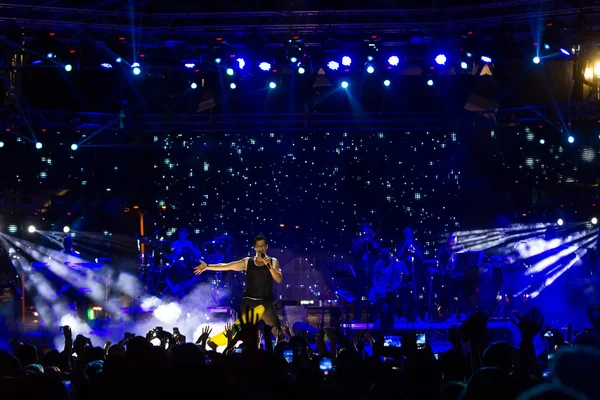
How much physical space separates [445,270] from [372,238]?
1620 millimetres

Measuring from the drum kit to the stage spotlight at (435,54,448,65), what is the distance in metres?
6.18

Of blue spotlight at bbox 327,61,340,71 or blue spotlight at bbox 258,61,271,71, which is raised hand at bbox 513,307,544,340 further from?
blue spotlight at bbox 258,61,271,71

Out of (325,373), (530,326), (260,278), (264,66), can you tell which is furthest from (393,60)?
(530,326)

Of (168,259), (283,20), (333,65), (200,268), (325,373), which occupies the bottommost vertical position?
(325,373)

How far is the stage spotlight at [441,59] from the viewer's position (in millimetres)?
13188

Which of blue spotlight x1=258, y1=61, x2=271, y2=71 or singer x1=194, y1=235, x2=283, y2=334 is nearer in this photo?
singer x1=194, y1=235, x2=283, y2=334

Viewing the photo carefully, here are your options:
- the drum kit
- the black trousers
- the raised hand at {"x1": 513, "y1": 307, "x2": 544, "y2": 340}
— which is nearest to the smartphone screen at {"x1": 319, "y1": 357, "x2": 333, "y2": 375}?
the raised hand at {"x1": 513, "y1": 307, "x2": 544, "y2": 340}

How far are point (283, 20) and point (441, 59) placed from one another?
2.96 meters

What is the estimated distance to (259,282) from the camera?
994 centimetres

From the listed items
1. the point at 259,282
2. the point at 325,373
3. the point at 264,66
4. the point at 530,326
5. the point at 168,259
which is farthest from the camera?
the point at 168,259

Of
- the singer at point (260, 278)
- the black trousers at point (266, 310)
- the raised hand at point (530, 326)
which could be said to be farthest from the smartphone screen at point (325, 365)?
the singer at point (260, 278)

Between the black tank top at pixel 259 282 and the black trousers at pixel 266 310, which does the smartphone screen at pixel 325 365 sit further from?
the black tank top at pixel 259 282

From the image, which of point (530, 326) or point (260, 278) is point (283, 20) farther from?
point (530, 326)

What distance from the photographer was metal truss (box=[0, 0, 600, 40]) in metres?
12.3
